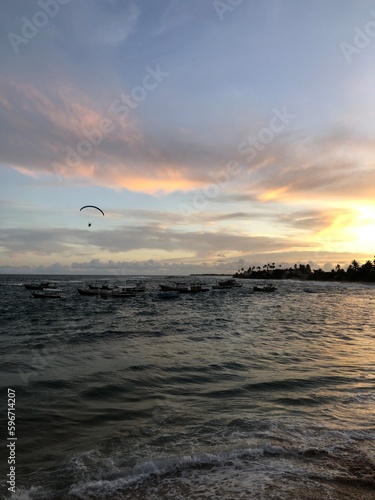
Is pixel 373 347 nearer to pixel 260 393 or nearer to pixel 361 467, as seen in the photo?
pixel 260 393

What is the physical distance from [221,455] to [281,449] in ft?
5.38
